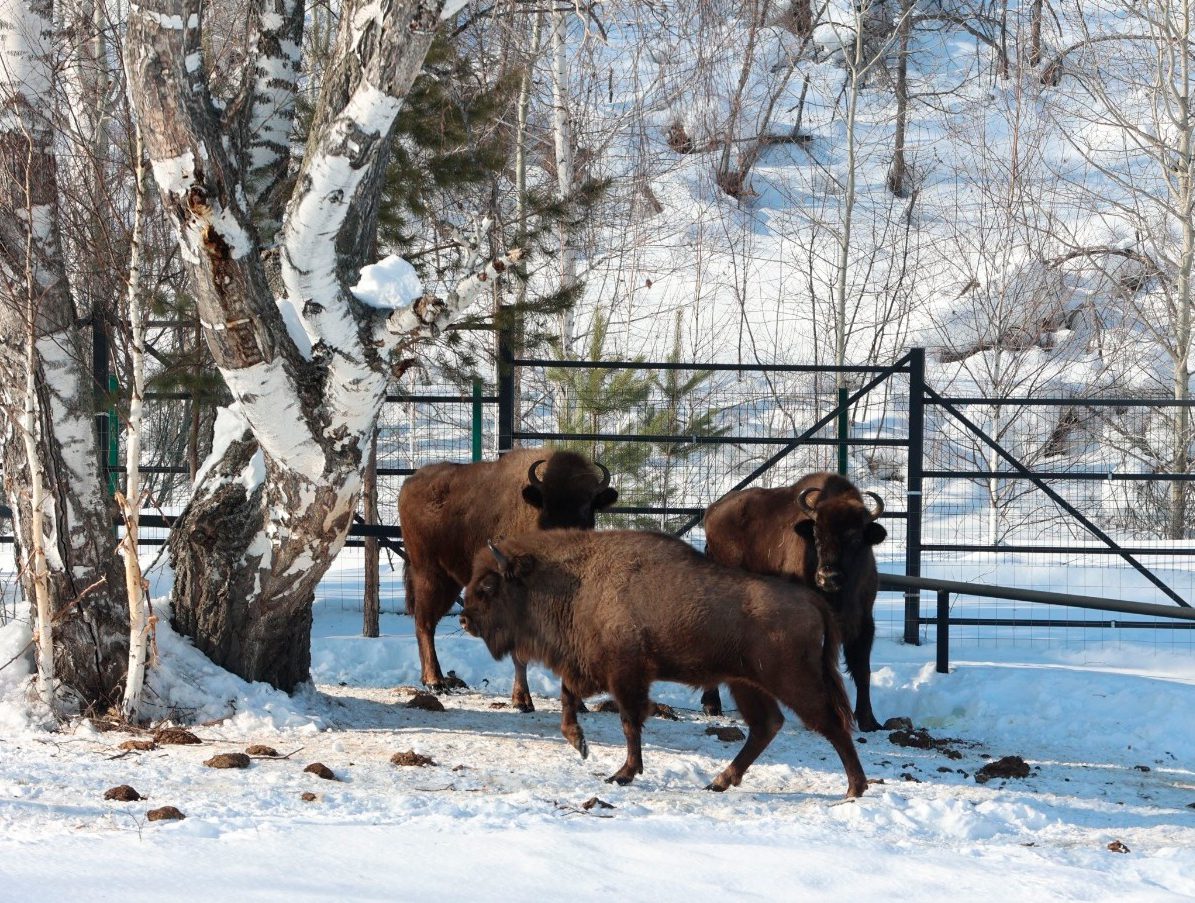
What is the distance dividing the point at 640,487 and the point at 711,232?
15.4m

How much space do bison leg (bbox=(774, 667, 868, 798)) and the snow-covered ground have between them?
15cm

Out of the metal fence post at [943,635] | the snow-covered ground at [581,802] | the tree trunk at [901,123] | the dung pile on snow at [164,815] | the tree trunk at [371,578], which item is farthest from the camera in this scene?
the tree trunk at [901,123]

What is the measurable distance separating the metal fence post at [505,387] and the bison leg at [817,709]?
160 inches

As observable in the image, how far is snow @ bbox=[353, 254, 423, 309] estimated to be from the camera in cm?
629

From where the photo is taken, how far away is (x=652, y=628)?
20.9ft

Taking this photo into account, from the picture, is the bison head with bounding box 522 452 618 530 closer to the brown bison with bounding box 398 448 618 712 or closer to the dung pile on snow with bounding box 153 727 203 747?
the brown bison with bounding box 398 448 618 712

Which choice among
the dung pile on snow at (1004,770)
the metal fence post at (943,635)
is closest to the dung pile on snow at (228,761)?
the dung pile on snow at (1004,770)

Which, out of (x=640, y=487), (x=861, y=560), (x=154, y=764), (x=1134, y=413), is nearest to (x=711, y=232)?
(x=1134, y=413)

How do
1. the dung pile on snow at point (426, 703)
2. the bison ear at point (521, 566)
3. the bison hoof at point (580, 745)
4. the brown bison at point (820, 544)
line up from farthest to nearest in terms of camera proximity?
the dung pile on snow at point (426, 703) → the brown bison at point (820, 544) → the bison ear at point (521, 566) → the bison hoof at point (580, 745)

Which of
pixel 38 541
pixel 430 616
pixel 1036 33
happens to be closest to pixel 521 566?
pixel 430 616

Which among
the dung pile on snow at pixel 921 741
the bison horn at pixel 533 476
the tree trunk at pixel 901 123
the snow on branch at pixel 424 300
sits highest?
the tree trunk at pixel 901 123

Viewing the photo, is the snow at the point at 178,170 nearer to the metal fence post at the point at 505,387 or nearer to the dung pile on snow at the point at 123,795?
the dung pile on snow at the point at 123,795

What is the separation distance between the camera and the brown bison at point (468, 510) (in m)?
8.16

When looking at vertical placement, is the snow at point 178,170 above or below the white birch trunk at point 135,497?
above
